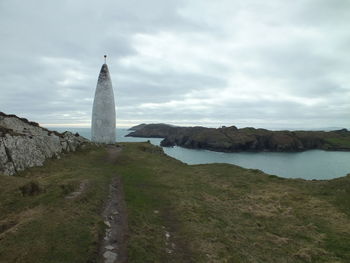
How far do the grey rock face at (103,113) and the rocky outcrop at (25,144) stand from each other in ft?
21.8

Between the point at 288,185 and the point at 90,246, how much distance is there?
810 inches

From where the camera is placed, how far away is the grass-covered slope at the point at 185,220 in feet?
31.0

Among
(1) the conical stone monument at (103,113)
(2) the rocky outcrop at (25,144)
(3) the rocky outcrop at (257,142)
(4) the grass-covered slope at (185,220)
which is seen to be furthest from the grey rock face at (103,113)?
(3) the rocky outcrop at (257,142)

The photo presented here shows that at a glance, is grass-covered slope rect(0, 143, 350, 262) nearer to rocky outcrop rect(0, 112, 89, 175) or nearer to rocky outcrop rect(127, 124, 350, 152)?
rocky outcrop rect(0, 112, 89, 175)

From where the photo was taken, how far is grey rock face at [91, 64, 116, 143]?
135 ft

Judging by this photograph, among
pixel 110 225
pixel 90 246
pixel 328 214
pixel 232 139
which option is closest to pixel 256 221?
pixel 328 214

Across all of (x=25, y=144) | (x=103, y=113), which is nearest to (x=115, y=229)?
(x=25, y=144)

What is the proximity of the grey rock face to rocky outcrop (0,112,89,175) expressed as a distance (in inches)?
262

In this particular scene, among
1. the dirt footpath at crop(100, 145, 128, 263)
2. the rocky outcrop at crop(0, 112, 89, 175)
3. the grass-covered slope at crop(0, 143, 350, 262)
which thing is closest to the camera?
the dirt footpath at crop(100, 145, 128, 263)

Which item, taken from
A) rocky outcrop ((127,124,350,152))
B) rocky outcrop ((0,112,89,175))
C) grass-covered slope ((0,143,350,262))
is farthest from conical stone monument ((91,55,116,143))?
rocky outcrop ((127,124,350,152))

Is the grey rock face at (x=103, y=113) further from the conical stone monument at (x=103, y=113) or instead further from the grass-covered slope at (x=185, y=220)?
the grass-covered slope at (x=185, y=220)

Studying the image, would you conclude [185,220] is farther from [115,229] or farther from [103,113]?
[103,113]

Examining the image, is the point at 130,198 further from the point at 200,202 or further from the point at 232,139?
the point at 232,139

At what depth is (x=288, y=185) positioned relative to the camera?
2412cm
